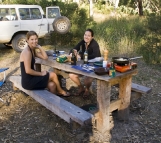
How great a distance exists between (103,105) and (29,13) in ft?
20.0

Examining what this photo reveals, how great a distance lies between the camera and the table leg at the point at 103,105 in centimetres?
280

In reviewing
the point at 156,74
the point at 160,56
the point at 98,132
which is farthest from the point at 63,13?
the point at 98,132

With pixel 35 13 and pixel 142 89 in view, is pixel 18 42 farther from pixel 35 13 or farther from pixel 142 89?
pixel 142 89

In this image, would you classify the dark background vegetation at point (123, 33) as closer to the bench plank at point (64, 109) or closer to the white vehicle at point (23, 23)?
the white vehicle at point (23, 23)

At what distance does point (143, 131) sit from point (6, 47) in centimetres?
761

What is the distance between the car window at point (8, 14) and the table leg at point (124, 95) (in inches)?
223

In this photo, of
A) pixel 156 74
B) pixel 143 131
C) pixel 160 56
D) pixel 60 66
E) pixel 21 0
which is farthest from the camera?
pixel 21 0

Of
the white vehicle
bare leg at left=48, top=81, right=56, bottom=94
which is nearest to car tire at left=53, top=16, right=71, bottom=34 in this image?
the white vehicle

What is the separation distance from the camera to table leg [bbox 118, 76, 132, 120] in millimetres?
3135

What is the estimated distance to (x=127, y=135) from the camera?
3.00m

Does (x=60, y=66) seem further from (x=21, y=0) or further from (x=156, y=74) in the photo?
(x=21, y=0)

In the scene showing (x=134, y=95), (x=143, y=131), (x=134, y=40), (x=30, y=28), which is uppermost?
(x=30, y=28)

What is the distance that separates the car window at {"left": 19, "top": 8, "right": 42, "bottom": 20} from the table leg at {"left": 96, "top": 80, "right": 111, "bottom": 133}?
5.89 meters

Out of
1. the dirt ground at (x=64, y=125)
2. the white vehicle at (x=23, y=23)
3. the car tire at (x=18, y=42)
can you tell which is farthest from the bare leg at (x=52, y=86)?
the car tire at (x=18, y=42)
